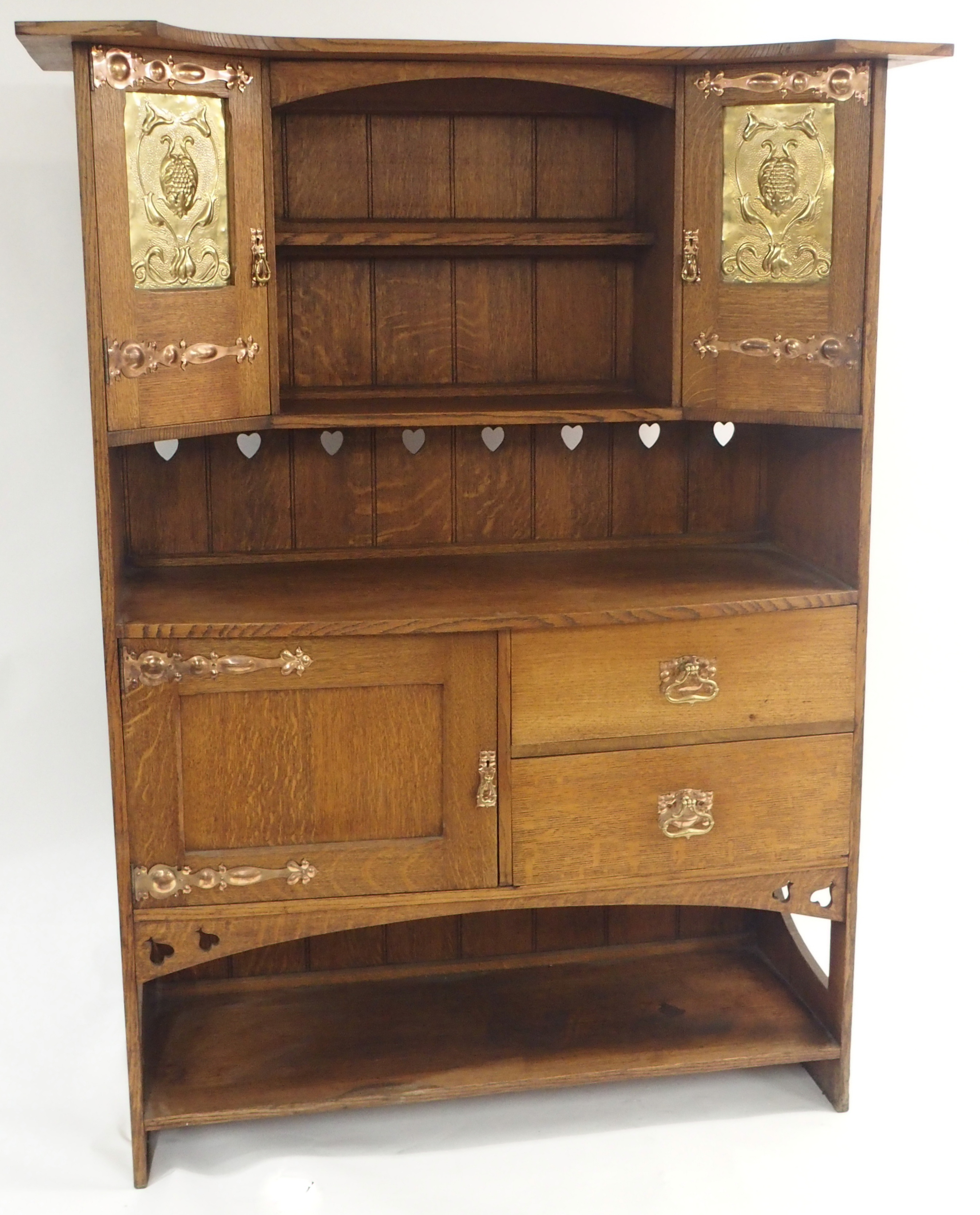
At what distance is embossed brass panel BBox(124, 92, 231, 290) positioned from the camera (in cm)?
241

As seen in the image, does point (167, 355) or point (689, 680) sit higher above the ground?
point (167, 355)

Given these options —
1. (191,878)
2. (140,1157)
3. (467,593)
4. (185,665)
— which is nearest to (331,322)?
(467,593)

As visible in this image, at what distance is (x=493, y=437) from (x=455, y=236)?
461 millimetres

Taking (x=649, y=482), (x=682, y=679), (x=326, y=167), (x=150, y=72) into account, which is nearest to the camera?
(x=150, y=72)

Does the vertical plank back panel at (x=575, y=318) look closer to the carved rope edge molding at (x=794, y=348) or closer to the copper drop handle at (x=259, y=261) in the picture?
the carved rope edge molding at (x=794, y=348)

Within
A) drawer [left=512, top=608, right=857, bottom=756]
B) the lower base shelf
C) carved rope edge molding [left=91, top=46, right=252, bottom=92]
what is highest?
carved rope edge molding [left=91, top=46, right=252, bottom=92]

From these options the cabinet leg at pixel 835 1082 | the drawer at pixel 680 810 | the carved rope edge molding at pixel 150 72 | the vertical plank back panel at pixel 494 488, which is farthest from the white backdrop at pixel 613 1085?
the vertical plank back panel at pixel 494 488

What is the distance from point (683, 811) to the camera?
2.68 m

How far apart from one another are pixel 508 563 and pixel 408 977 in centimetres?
89

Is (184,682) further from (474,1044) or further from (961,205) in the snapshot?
(961,205)

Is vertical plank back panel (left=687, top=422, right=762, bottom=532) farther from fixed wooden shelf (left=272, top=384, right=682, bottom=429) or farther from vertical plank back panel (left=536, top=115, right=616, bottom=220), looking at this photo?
vertical plank back panel (left=536, top=115, right=616, bottom=220)

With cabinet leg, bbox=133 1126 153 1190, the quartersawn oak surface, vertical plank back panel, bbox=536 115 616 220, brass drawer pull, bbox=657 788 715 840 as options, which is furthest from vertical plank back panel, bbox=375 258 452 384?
cabinet leg, bbox=133 1126 153 1190

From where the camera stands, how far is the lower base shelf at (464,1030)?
108 inches

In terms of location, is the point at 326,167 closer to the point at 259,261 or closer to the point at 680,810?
the point at 259,261
